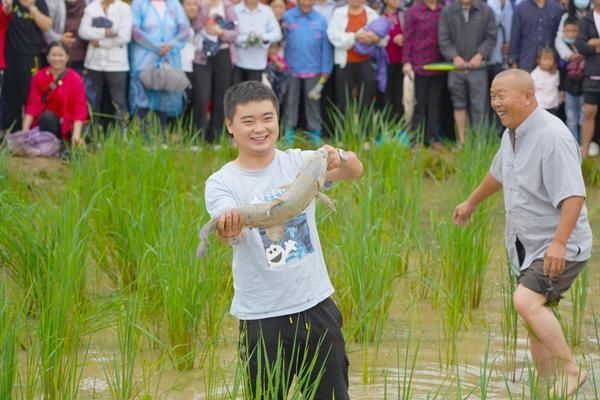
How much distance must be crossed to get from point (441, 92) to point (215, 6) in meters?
2.25

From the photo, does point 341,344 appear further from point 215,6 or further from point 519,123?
point 215,6

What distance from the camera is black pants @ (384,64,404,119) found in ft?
36.5

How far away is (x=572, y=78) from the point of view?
10.3 meters

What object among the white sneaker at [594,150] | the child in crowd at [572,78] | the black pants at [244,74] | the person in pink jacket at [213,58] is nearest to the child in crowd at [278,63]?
the black pants at [244,74]

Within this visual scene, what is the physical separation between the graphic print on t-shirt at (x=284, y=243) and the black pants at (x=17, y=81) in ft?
20.6

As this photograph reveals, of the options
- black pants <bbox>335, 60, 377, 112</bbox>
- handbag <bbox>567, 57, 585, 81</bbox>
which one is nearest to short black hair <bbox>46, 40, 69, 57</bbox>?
black pants <bbox>335, 60, 377, 112</bbox>

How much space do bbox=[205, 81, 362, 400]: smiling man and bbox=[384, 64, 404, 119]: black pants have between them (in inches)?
286

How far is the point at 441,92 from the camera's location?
35.9 feet

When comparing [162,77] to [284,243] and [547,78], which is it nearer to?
[547,78]

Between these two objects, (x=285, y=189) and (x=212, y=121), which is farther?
(x=212, y=121)

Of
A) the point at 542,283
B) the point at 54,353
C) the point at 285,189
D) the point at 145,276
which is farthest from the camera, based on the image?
the point at 145,276

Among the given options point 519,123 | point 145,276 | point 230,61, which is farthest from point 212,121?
point 519,123

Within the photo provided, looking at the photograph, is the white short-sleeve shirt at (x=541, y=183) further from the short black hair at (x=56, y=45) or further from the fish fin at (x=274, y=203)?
the short black hair at (x=56, y=45)

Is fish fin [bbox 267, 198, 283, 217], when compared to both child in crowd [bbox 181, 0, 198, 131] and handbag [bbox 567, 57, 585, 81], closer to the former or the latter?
child in crowd [bbox 181, 0, 198, 131]
